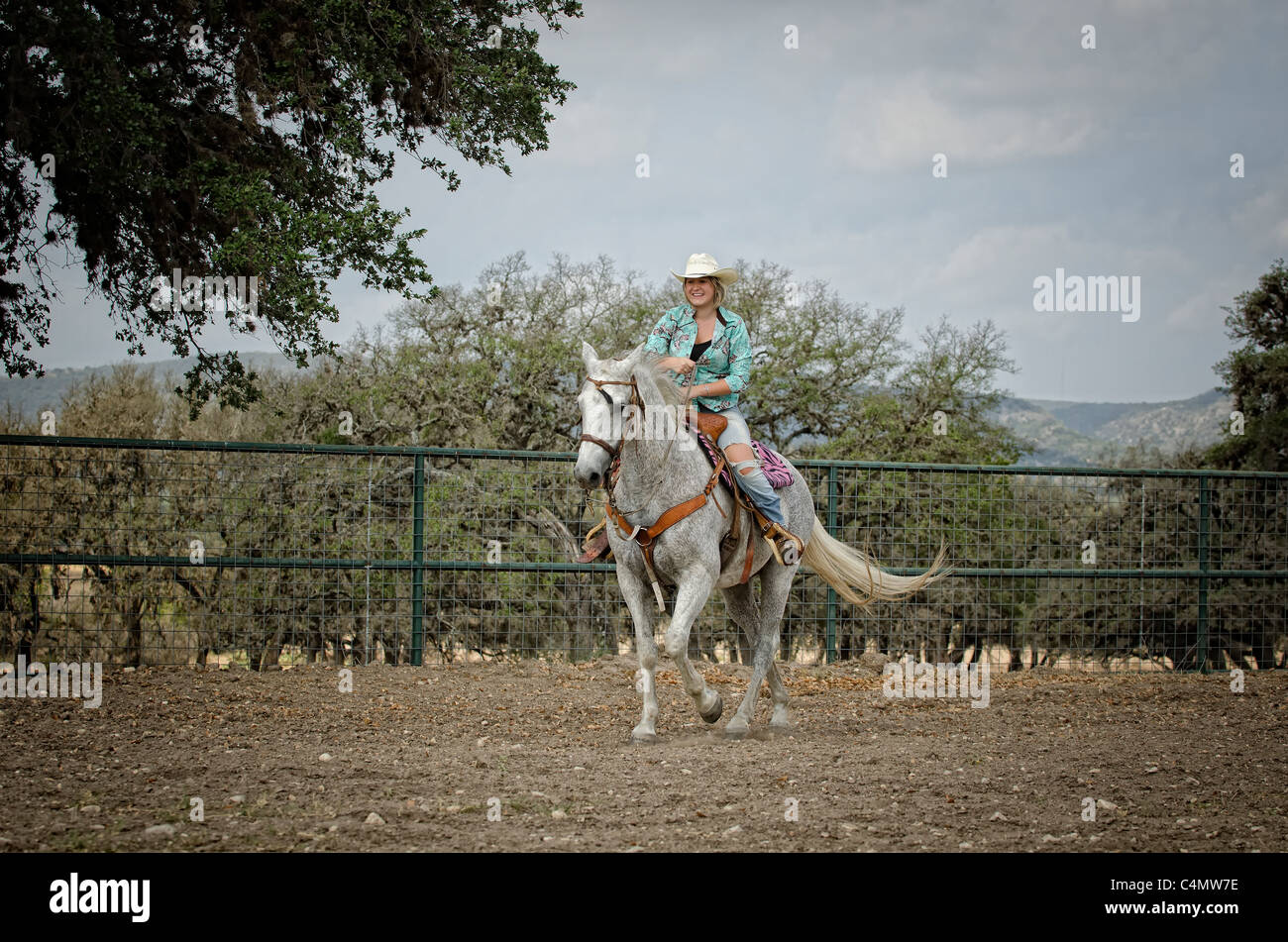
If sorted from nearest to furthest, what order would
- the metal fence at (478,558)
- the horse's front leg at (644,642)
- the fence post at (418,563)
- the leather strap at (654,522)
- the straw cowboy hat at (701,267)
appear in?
1. the leather strap at (654,522)
2. the horse's front leg at (644,642)
3. the straw cowboy hat at (701,267)
4. the fence post at (418,563)
5. the metal fence at (478,558)

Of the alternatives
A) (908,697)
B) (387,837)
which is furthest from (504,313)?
(387,837)

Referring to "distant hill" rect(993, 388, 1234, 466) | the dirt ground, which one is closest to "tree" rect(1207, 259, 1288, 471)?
"distant hill" rect(993, 388, 1234, 466)

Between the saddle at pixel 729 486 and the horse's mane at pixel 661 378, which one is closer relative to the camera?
the horse's mane at pixel 661 378

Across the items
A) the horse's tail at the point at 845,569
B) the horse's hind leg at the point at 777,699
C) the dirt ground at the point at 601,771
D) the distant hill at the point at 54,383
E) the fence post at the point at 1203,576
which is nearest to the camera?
the dirt ground at the point at 601,771

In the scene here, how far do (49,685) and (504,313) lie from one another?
8.58 meters

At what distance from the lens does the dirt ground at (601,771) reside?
158 inches

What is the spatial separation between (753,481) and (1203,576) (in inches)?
260

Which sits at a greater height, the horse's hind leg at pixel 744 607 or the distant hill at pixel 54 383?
the distant hill at pixel 54 383

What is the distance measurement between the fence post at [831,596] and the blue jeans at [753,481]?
→ 11.7 feet

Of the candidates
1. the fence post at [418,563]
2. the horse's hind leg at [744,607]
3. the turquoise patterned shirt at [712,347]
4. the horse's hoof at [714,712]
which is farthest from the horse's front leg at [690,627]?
the fence post at [418,563]

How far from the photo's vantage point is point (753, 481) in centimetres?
628

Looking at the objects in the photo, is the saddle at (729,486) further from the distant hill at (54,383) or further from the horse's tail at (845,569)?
the distant hill at (54,383)

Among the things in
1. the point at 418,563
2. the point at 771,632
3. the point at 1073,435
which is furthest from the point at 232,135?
the point at 1073,435

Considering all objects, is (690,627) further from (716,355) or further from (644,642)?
(716,355)
